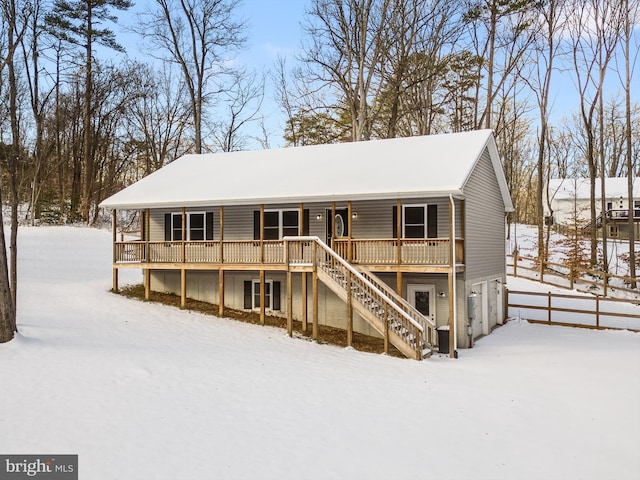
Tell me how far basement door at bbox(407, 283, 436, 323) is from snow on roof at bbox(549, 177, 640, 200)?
1469 inches

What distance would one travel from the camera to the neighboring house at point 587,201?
48.0 m

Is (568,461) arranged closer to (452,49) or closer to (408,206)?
(408,206)

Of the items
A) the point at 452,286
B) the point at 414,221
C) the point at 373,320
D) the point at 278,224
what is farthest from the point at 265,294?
the point at 452,286

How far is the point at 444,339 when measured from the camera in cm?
1694

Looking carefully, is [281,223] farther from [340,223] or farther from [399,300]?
[399,300]

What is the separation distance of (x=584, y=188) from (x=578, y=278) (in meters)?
25.9

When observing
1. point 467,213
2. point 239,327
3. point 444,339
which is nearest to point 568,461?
point 444,339

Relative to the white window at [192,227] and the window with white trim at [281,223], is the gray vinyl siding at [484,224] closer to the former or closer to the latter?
the window with white trim at [281,223]

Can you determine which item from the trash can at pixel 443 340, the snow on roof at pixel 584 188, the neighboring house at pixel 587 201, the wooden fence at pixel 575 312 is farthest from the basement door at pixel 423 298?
the snow on roof at pixel 584 188

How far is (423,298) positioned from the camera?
18953 millimetres

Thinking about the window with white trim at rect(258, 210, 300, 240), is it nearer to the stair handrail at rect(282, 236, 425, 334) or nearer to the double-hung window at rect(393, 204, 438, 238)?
the stair handrail at rect(282, 236, 425, 334)

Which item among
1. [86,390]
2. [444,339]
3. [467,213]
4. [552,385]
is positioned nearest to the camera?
[86,390]

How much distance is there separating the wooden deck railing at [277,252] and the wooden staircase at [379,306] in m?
0.73

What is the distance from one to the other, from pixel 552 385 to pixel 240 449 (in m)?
8.38
